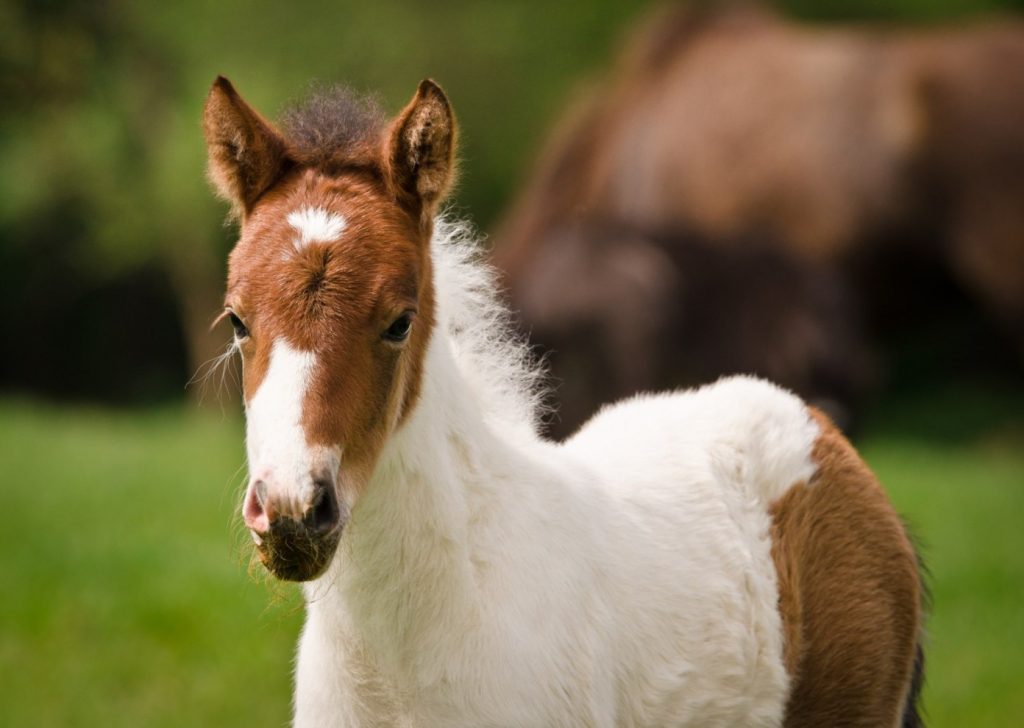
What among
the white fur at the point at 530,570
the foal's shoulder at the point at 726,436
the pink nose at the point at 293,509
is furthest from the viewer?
the foal's shoulder at the point at 726,436

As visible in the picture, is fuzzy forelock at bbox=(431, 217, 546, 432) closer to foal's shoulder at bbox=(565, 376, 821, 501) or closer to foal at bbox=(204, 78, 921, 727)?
foal at bbox=(204, 78, 921, 727)

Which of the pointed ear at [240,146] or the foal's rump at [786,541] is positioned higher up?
the pointed ear at [240,146]

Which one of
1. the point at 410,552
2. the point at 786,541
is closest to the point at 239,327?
the point at 410,552

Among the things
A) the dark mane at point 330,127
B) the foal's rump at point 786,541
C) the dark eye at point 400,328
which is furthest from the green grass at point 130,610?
the foal's rump at point 786,541

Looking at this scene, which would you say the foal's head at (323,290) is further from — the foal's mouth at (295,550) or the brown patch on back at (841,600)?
the brown patch on back at (841,600)

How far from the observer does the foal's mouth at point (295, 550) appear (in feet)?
8.43

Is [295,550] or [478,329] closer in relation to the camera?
[295,550]

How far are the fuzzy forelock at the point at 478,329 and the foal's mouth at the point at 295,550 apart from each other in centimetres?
87

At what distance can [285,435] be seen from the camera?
8.60 ft

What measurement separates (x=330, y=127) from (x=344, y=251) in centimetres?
50

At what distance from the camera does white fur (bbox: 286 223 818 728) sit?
304 cm

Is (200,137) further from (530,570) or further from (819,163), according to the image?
(530,570)

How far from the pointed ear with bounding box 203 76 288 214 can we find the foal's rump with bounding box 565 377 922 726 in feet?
4.13

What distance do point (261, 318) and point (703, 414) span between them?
1531 mm
